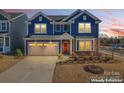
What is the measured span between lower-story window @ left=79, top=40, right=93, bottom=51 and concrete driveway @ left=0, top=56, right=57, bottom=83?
2295 millimetres

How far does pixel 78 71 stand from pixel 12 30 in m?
10.1

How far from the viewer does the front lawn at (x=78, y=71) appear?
785 inches

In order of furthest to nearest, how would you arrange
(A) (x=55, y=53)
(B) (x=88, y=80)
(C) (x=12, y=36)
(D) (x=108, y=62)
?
(C) (x=12, y=36)
(A) (x=55, y=53)
(D) (x=108, y=62)
(B) (x=88, y=80)

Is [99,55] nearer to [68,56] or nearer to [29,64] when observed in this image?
[68,56]

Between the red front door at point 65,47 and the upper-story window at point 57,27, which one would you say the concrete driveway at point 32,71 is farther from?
the upper-story window at point 57,27

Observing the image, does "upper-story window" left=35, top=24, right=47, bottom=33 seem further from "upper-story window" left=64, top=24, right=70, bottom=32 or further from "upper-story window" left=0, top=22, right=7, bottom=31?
"upper-story window" left=0, top=22, right=7, bottom=31

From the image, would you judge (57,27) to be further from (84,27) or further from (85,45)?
(85,45)

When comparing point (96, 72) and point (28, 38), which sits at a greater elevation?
point (28, 38)

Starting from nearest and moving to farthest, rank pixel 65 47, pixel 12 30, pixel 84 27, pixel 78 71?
pixel 78 71 < pixel 65 47 < pixel 84 27 < pixel 12 30

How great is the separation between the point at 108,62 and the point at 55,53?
13.3 feet

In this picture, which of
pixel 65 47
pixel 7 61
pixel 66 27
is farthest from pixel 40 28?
pixel 7 61

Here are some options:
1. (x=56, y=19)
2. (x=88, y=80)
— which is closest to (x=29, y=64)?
(x=88, y=80)

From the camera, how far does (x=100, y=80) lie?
19984 millimetres

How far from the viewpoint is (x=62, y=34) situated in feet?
89.1
